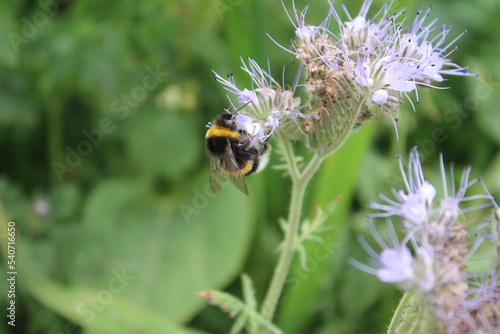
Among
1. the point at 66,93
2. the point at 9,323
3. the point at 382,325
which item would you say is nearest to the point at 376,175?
the point at 382,325

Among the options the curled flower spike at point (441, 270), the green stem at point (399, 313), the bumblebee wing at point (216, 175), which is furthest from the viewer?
the bumblebee wing at point (216, 175)

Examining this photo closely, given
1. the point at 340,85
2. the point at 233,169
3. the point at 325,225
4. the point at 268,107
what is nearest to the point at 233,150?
the point at 233,169

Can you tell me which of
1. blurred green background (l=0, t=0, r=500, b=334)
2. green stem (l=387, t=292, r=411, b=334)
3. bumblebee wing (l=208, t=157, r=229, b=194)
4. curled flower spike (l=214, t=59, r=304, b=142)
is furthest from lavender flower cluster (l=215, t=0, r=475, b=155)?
blurred green background (l=0, t=0, r=500, b=334)
